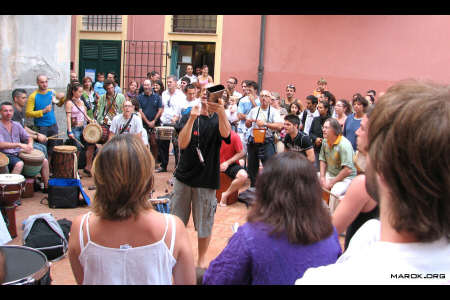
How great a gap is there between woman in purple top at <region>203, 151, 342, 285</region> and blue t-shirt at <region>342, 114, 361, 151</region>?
5.79 m

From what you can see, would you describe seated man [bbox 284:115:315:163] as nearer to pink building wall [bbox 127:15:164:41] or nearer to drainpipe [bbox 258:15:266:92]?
drainpipe [bbox 258:15:266:92]

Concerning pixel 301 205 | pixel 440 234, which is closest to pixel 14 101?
pixel 301 205

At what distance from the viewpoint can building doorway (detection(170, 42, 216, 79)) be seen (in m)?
16.1

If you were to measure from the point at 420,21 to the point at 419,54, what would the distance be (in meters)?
0.94

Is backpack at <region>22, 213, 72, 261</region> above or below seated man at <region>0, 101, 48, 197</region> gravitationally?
below

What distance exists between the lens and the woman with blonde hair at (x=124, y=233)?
2.08 m

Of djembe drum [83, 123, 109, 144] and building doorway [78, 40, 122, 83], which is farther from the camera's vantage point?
building doorway [78, 40, 122, 83]

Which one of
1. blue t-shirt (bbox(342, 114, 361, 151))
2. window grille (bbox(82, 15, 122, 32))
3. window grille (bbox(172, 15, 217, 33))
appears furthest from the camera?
window grille (bbox(82, 15, 122, 32))

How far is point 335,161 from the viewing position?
19.4 feet

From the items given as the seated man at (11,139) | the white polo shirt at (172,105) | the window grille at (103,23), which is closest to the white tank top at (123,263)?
the seated man at (11,139)

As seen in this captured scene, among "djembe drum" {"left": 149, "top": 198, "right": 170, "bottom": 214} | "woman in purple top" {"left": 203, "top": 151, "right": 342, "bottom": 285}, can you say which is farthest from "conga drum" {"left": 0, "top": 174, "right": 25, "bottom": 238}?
"woman in purple top" {"left": 203, "top": 151, "right": 342, "bottom": 285}

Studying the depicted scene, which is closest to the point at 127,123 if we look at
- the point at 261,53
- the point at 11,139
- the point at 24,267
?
the point at 11,139

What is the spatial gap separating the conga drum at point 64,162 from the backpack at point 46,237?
2886mm
